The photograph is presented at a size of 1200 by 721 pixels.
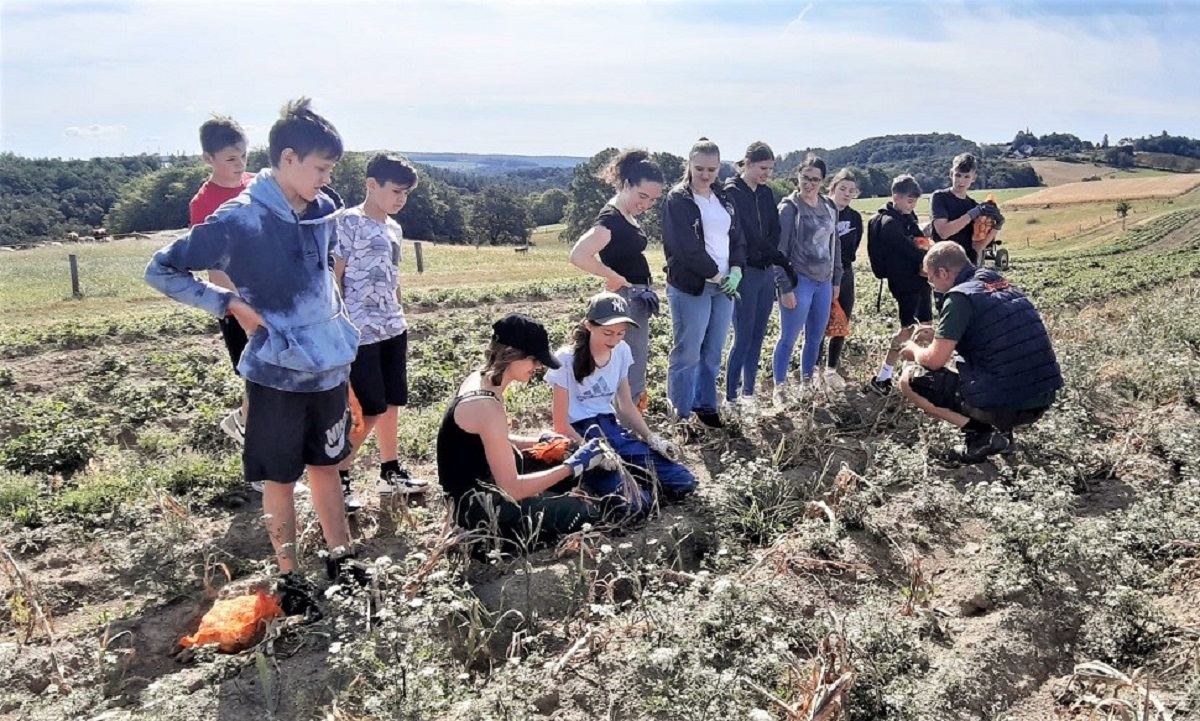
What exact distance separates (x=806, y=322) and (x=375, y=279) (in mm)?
3405

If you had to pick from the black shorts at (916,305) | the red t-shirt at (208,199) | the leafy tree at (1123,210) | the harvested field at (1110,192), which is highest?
the harvested field at (1110,192)

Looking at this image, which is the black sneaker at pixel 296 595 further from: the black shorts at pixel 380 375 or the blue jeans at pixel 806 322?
the blue jeans at pixel 806 322

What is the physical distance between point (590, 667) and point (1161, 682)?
1.89m

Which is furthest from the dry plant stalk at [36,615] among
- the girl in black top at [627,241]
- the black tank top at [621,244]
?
the black tank top at [621,244]

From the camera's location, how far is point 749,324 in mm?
5484

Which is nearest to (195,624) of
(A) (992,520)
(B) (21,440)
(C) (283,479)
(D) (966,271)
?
(C) (283,479)

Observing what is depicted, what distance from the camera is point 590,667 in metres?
2.68

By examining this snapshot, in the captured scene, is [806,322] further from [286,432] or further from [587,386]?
[286,432]

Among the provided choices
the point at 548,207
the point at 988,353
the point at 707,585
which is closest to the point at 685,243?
the point at 988,353

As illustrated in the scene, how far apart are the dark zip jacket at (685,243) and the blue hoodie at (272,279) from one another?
2.23 meters

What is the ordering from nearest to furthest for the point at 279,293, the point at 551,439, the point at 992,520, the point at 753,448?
the point at 279,293 < the point at 992,520 < the point at 551,439 < the point at 753,448

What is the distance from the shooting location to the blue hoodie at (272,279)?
2824 mm

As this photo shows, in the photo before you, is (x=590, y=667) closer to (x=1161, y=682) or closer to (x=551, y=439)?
(x=551, y=439)

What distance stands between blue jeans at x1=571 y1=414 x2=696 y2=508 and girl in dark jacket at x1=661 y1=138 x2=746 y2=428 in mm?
988
